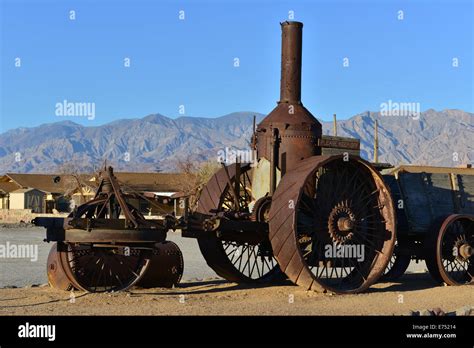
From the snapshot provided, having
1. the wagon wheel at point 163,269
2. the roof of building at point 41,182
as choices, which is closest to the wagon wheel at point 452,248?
the wagon wheel at point 163,269

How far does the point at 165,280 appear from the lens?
14734mm

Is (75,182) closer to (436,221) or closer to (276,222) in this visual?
(436,221)

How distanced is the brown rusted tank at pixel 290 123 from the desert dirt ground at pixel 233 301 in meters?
2.56

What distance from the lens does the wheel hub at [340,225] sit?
13.9m

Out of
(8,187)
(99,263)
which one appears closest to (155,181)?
(8,187)

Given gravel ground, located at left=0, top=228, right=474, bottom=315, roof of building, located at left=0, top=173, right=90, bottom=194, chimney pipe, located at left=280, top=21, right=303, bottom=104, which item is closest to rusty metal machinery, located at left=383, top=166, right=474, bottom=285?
gravel ground, located at left=0, top=228, right=474, bottom=315

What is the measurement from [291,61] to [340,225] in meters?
3.37

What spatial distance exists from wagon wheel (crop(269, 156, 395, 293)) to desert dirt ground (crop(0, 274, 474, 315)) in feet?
1.93

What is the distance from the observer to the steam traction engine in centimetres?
1296

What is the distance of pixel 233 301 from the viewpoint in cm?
1285

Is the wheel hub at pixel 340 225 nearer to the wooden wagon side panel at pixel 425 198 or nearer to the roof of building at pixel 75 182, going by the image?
the wooden wagon side panel at pixel 425 198

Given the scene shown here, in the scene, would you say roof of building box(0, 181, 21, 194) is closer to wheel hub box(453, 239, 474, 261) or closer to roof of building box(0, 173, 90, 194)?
roof of building box(0, 173, 90, 194)

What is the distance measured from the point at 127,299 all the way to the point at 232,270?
3.38m

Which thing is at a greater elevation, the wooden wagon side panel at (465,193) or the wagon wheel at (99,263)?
the wooden wagon side panel at (465,193)
